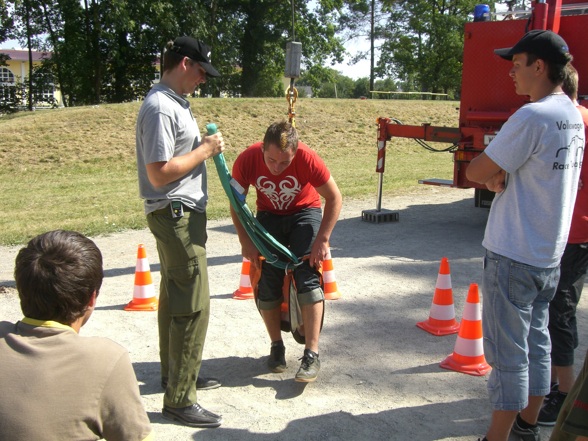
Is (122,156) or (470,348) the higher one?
(122,156)

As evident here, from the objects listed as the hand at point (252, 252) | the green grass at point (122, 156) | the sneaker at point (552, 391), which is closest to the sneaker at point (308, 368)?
the hand at point (252, 252)

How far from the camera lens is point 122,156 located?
17047 millimetres

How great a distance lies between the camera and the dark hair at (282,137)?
3.88 metres

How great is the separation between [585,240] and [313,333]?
1749mm

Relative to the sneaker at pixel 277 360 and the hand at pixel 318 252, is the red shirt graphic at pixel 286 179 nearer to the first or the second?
the hand at pixel 318 252

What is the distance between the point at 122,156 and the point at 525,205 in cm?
1533

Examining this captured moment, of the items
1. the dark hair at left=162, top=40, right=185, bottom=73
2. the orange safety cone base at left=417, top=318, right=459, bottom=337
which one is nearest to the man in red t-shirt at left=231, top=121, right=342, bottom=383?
the dark hair at left=162, top=40, right=185, bottom=73

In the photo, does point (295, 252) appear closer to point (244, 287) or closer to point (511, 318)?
point (511, 318)

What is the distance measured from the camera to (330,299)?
228 inches

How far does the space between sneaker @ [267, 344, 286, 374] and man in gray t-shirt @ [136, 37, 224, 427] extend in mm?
780

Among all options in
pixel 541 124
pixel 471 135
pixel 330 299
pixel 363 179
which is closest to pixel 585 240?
pixel 541 124

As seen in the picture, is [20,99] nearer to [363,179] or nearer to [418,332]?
[363,179]

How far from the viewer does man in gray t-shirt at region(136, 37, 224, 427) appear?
3398 millimetres

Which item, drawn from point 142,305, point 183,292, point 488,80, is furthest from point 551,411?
point 488,80
